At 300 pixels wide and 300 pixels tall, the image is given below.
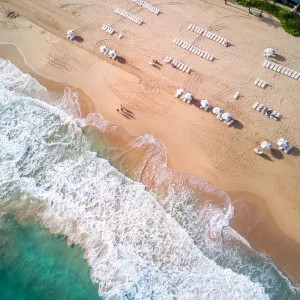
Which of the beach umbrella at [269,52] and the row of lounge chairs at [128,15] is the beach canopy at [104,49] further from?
the beach umbrella at [269,52]

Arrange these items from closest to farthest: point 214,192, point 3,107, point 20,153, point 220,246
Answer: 1. point 220,246
2. point 214,192
3. point 20,153
4. point 3,107

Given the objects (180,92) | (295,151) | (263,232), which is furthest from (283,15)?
(263,232)

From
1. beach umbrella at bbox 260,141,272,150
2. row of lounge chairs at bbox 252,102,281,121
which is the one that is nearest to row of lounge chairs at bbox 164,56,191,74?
row of lounge chairs at bbox 252,102,281,121

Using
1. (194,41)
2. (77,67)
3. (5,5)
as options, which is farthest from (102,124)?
(5,5)

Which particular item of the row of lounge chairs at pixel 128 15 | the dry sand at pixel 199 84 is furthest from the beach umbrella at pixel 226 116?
the row of lounge chairs at pixel 128 15

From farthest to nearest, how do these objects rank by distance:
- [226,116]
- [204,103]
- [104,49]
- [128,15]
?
[128,15], [104,49], [204,103], [226,116]

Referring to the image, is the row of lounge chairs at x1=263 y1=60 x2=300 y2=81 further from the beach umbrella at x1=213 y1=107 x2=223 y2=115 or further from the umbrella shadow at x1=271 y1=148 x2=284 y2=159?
the umbrella shadow at x1=271 y1=148 x2=284 y2=159

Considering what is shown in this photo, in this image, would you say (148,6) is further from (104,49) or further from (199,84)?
(199,84)

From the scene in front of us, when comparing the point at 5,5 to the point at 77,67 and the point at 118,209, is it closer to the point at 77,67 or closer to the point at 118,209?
the point at 77,67
